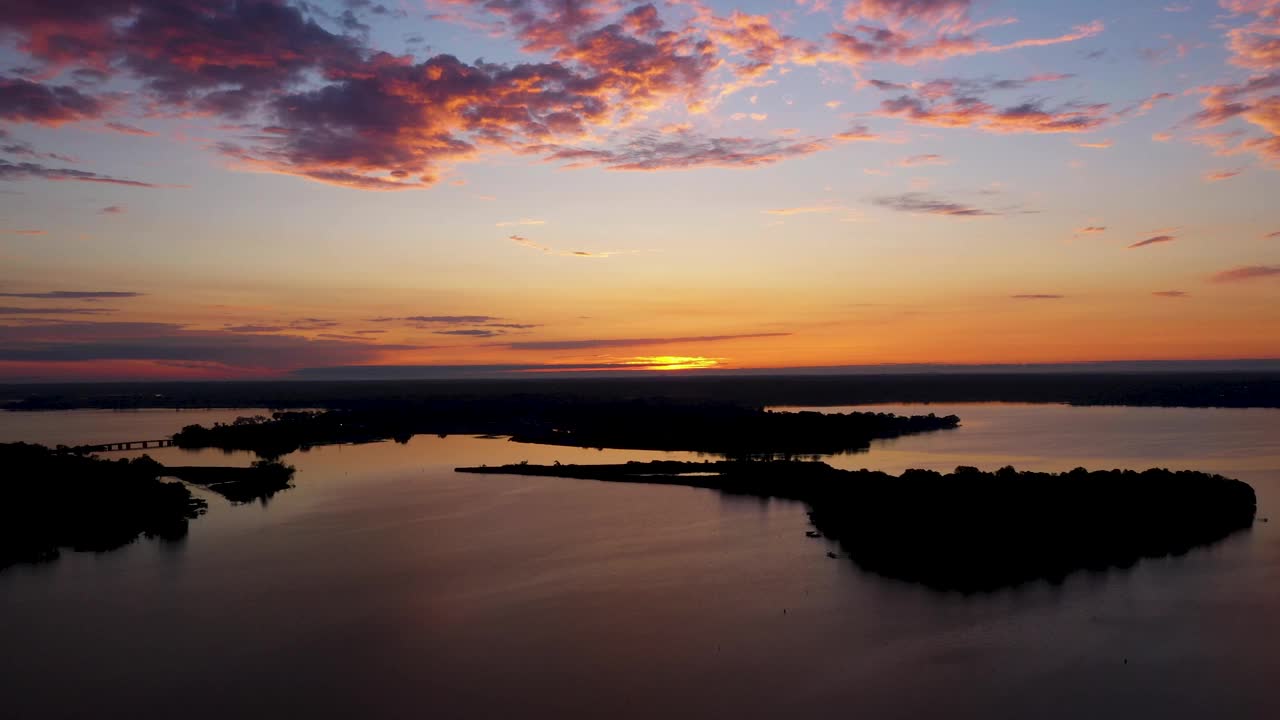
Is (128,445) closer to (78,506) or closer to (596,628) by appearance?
(78,506)

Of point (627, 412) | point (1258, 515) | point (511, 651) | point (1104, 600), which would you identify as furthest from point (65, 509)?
point (627, 412)

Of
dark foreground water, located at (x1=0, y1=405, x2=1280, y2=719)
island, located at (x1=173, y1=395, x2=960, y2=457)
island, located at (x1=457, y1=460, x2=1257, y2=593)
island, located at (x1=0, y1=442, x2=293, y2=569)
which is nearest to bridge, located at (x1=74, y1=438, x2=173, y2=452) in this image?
island, located at (x1=173, y1=395, x2=960, y2=457)

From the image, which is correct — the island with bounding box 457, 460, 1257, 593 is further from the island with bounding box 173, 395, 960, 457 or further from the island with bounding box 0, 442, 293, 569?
the island with bounding box 173, 395, 960, 457

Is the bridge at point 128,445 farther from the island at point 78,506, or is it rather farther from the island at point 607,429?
the island at point 78,506

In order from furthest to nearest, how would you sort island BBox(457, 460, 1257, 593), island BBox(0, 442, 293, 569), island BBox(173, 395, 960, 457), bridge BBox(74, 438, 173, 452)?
island BBox(173, 395, 960, 457)
bridge BBox(74, 438, 173, 452)
island BBox(0, 442, 293, 569)
island BBox(457, 460, 1257, 593)

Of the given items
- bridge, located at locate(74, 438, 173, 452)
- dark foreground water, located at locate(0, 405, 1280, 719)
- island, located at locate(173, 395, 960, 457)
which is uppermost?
island, located at locate(173, 395, 960, 457)

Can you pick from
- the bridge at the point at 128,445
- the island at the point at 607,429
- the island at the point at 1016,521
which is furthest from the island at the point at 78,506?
the bridge at the point at 128,445

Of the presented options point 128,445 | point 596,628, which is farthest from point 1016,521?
point 128,445
